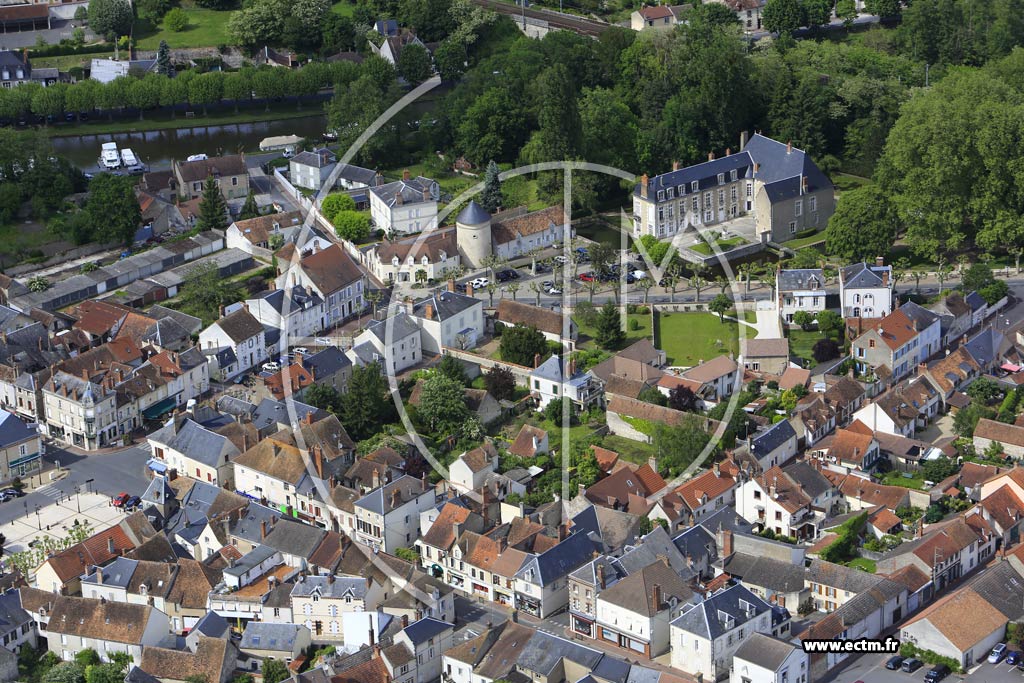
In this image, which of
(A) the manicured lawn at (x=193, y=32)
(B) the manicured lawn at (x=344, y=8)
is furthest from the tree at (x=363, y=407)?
(B) the manicured lawn at (x=344, y=8)

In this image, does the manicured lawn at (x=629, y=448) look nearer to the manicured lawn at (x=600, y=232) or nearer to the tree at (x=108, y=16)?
the manicured lawn at (x=600, y=232)

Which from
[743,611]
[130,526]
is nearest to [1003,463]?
[743,611]

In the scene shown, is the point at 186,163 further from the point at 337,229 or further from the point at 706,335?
the point at 706,335

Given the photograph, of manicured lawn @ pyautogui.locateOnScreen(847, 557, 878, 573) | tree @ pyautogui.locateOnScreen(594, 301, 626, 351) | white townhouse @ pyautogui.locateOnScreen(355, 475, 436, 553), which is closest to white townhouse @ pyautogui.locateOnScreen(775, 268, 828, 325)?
tree @ pyautogui.locateOnScreen(594, 301, 626, 351)

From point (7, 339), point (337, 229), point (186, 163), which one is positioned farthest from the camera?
point (186, 163)

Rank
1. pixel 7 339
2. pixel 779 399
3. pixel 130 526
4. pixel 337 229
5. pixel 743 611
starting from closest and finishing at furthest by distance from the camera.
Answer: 1. pixel 743 611
2. pixel 130 526
3. pixel 779 399
4. pixel 7 339
5. pixel 337 229

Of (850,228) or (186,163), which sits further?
(186,163)
